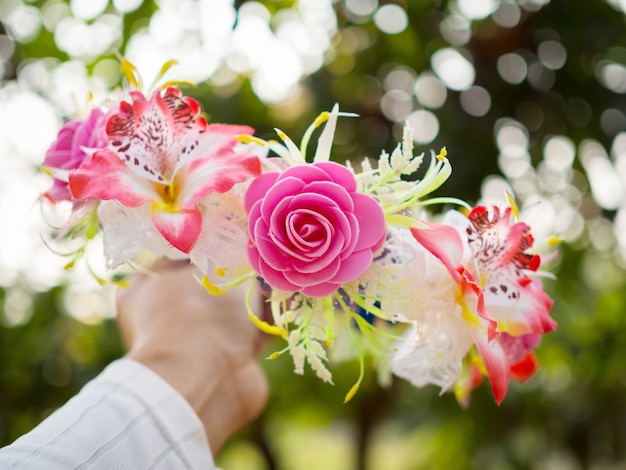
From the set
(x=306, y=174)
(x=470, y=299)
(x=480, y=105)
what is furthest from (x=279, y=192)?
(x=480, y=105)

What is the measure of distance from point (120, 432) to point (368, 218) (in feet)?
0.63

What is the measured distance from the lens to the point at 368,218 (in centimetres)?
33

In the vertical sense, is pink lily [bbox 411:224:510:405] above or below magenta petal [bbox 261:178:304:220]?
below

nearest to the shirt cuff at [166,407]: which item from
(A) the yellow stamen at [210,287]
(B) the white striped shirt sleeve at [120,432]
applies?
(B) the white striped shirt sleeve at [120,432]

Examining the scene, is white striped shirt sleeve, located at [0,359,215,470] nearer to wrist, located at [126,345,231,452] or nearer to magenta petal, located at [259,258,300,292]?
wrist, located at [126,345,231,452]

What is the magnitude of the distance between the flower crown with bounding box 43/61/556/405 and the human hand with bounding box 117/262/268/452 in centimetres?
11

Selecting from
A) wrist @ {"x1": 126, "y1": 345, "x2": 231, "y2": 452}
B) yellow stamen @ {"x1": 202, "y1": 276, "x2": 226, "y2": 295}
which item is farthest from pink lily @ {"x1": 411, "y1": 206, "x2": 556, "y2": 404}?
wrist @ {"x1": 126, "y1": 345, "x2": 231, "y2": 452}

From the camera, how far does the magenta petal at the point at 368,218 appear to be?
12.9 inches

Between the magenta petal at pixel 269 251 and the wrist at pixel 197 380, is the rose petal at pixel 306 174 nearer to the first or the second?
the magenta petal at pixel 269 251

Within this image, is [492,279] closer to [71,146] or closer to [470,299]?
[470,299]

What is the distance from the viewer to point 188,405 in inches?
17.0

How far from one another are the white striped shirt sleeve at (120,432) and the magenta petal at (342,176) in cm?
19

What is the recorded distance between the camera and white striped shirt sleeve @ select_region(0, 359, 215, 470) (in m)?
0.34

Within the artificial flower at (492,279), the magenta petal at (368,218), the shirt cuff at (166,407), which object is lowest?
the shirt cuff at (166,407)
